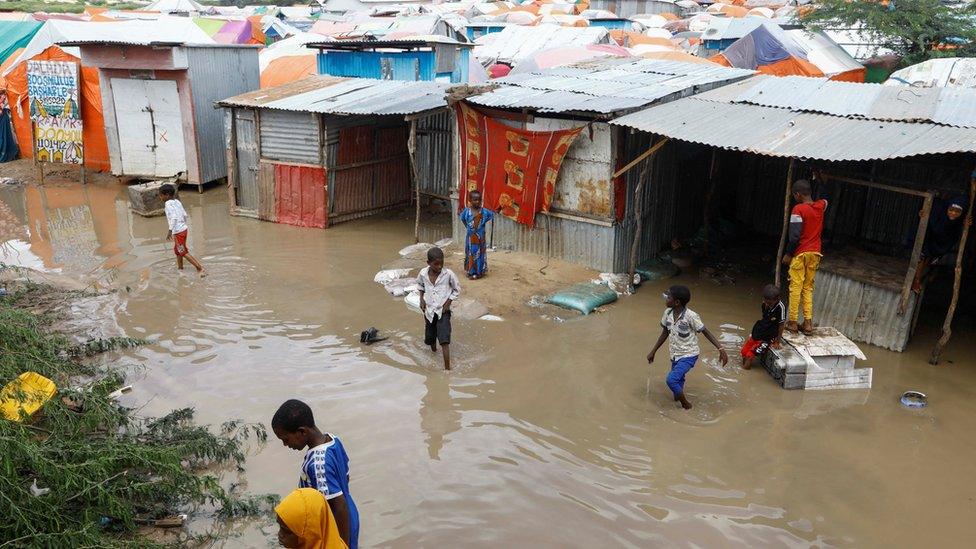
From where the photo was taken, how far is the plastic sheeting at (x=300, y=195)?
483 inches

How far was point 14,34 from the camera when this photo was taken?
807 inches

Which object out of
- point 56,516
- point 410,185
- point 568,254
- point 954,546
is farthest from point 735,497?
point 410,185

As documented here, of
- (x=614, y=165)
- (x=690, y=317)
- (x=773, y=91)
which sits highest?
(x=773, y=91)

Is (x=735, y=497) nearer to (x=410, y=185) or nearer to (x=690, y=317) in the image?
(x=690, y=317)

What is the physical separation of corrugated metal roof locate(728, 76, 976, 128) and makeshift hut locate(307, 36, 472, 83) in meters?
9.00

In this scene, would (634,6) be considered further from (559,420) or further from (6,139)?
(559,420)

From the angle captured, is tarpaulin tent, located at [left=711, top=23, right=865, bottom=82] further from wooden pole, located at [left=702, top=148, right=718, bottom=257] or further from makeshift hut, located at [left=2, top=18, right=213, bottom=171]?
makeshift hut, located at [left=2, top=18, right=213, bottom=171]

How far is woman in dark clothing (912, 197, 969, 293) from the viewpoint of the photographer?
7.35 m

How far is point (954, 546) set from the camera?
4.81 meters

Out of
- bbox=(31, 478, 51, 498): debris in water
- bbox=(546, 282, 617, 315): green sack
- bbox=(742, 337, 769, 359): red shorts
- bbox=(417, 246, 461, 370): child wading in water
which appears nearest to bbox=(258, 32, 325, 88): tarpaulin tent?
bbox=(546, 282, 617, 315): green sack

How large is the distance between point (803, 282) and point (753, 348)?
0.90 metres

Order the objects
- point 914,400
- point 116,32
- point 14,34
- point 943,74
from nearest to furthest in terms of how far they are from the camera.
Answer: point 914,400
point 943,74
point 116,32
point 14,34

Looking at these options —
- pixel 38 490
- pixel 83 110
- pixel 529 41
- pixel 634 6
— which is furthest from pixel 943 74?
pixel 634 6

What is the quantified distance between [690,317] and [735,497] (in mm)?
1515
